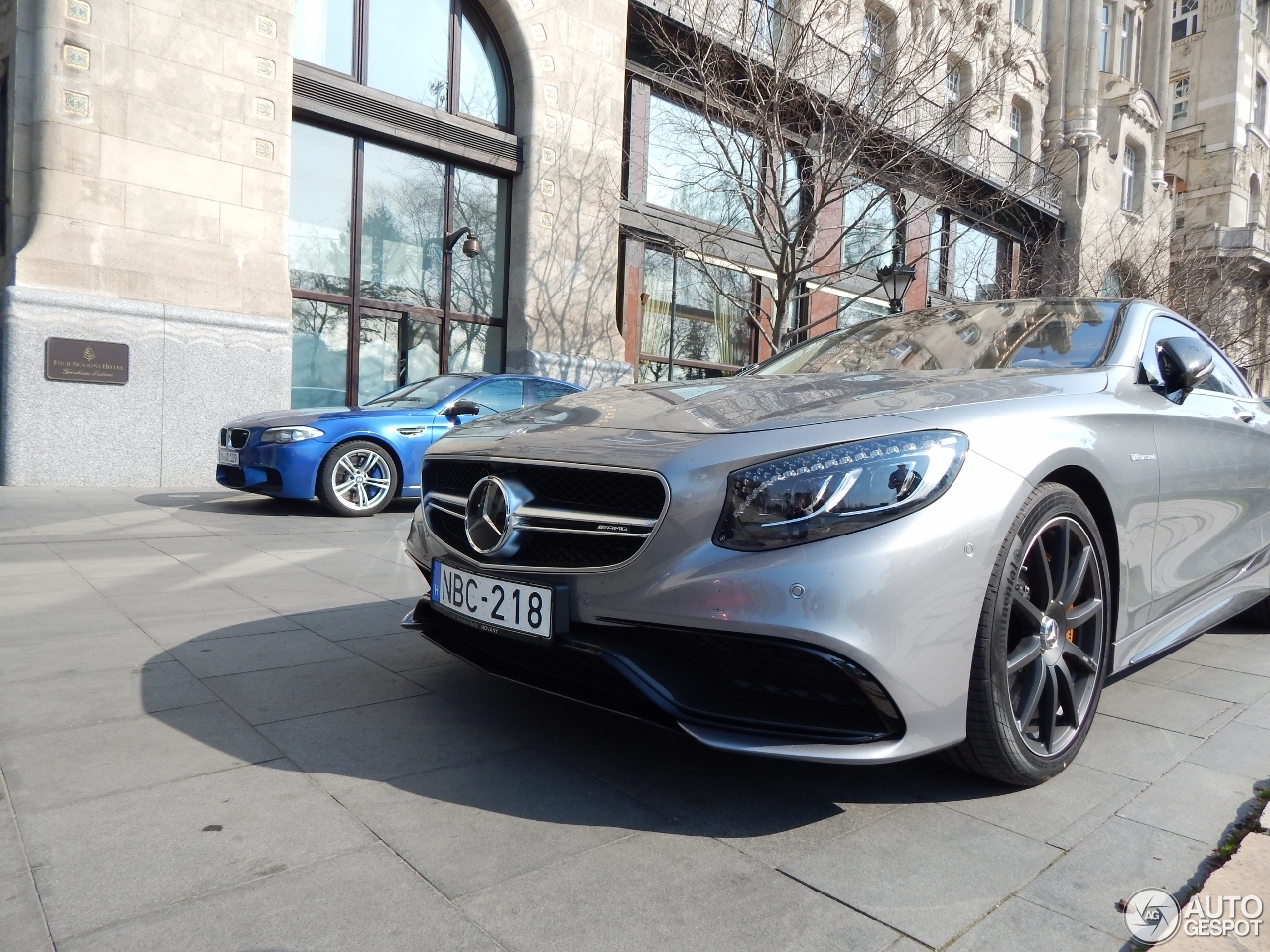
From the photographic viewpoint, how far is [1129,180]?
98.6ft

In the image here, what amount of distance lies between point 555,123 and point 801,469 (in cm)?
1340

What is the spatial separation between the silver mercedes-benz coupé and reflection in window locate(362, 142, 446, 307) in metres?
10.7

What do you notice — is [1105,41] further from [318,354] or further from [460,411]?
[460,411]

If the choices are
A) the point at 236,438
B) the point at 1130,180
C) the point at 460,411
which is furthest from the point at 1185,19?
the point at 236,438

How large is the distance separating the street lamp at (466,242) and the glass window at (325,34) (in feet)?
8.25

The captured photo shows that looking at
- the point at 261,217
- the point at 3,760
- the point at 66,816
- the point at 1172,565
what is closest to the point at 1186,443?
the point at 1172,565

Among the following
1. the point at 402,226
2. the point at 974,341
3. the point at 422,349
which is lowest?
the point at 974,341

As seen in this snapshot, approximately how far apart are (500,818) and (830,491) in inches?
42.0

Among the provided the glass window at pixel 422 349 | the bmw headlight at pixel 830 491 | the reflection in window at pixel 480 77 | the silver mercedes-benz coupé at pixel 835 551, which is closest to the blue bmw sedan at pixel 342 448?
the glass window at pixel 422 349

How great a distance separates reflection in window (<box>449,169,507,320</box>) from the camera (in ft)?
45.4

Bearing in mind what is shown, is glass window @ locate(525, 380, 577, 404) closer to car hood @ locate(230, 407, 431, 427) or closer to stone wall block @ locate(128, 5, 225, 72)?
car hood @ locate(230, 407, 431, 427)

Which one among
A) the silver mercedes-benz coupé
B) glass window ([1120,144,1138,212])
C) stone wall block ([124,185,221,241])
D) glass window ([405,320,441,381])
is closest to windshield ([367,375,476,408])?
stone wall block ([124,185,221,241])

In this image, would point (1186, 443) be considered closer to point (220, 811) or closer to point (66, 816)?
point (220, 811)

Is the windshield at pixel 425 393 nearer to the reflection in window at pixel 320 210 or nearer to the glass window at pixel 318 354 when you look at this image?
the glass window at pixel 318 354
